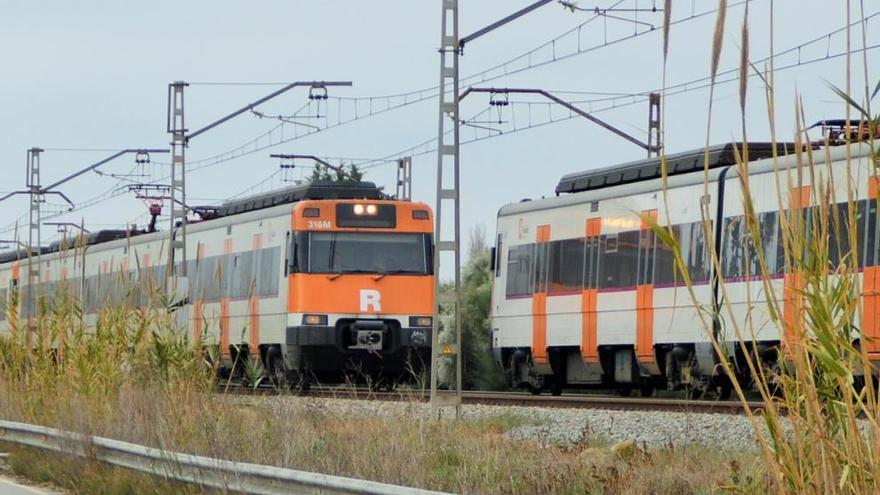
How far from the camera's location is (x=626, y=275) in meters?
23.2

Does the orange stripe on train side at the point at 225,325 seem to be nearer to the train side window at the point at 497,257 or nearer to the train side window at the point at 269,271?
the train side window at the point at 269,271

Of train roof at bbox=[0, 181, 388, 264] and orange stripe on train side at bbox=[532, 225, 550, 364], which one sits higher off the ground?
train roof at bbox=[0, 181, 388, 264]

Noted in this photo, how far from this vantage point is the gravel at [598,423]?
14.6 meters

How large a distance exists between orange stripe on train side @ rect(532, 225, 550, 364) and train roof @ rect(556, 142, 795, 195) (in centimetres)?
78

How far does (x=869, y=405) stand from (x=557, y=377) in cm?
2072

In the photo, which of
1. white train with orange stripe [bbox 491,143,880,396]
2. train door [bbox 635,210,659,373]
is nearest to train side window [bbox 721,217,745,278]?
white train with orange stripe [bbox 491,143,880,396]

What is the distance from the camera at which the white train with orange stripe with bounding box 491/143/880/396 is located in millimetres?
20250

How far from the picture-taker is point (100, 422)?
14.3 m

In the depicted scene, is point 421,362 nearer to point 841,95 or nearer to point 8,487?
point 8,487

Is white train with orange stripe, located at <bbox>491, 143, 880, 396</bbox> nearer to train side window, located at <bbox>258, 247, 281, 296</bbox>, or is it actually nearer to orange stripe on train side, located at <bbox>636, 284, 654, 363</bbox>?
orange stripe on train side, located at <bbox>636, 284, 654, 363</bbox>

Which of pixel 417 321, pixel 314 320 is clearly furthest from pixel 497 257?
pixel 314 320

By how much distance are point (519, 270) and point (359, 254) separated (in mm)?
2573

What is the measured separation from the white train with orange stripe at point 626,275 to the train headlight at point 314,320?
9.30 feet

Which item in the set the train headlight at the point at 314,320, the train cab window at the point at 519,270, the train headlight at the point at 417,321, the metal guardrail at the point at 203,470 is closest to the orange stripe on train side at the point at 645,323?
the train cab window at the point at 519,270
